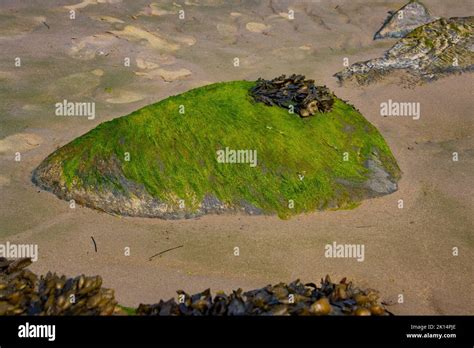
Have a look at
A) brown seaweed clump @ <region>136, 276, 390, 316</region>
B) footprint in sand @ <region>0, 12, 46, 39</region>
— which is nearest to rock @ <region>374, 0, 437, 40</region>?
footprint in sand @ <region>0, 12, 46, 39</region>

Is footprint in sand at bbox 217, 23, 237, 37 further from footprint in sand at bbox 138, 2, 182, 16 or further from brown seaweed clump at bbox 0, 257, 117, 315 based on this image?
brown seaweed clump at bbox 0, 257, 117, 315

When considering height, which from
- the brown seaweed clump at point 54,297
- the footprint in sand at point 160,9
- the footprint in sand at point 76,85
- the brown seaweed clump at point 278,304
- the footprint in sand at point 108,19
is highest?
the footprint in sand at point 160,9

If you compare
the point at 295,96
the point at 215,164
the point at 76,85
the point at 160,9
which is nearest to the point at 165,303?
the point at 215,164

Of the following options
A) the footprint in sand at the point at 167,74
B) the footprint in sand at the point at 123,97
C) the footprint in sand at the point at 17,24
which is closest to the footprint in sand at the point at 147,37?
the footprint in sand at the point at 167,74

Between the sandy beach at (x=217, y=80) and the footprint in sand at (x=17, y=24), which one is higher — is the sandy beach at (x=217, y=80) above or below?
below

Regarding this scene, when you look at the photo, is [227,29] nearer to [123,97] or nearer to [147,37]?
[147,37]

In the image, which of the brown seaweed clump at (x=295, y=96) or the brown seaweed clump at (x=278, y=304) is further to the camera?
the brown seaweed clump at (x=295, y=96)

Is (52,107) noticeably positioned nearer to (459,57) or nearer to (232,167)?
(232,167)

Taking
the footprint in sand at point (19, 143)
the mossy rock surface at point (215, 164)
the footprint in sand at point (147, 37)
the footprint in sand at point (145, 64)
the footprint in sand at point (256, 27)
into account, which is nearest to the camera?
the mossy rock surface at point (215, 164)

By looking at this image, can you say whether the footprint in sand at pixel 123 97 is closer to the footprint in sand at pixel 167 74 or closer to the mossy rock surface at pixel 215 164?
the footprint in sand at pixel 167 74
